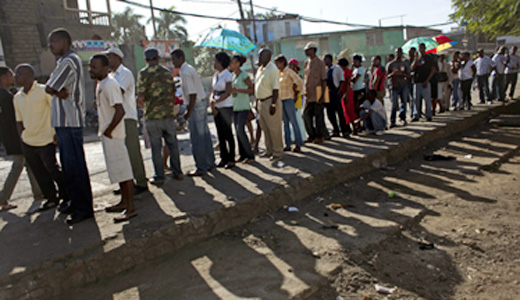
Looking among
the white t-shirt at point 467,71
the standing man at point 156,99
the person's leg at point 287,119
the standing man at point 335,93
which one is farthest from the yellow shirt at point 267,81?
the white t-shirt at point 467,71

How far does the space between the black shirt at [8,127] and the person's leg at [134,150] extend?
4.59ft

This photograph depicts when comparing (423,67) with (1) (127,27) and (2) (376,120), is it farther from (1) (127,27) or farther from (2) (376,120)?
(1) (127,27)

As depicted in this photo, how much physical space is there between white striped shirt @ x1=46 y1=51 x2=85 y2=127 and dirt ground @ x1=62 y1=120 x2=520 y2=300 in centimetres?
155

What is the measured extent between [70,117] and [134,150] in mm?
1074

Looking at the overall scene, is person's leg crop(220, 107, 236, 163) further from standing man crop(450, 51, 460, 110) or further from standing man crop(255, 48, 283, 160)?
standing man crop(450, 51, 460, 110)

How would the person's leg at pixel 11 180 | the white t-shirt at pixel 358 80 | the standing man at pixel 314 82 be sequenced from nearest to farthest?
the person's leg at pixel 11 180 < the standing man at pixel 314 82 < the white t-shirt at pixel 358 80

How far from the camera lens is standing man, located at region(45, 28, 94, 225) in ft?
12.1

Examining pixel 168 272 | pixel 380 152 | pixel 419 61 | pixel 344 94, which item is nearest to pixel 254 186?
pixel 168 272

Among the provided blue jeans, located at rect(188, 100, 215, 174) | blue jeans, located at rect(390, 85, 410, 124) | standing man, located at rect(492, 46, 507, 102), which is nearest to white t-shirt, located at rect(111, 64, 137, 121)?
blue jeans, located at rect(188, 100, 215, 174)

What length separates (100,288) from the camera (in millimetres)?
3102

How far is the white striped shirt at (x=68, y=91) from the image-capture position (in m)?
3.67

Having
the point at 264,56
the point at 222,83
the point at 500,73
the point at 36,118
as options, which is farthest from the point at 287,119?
the point at 500,73

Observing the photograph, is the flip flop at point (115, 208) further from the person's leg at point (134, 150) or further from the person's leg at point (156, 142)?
the person's leg at point (156, 142)

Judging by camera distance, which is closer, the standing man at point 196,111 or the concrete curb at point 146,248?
the concrete curb at point 146,248
